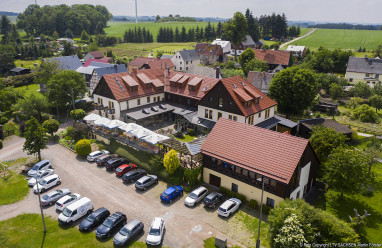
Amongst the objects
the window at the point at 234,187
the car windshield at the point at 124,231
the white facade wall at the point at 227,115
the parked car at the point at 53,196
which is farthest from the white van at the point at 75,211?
the white facade wall at the point at 227,115

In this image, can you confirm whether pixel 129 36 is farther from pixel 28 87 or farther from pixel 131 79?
pixel 131 79

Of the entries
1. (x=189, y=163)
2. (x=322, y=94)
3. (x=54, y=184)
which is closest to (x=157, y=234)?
(x=189, y=163)

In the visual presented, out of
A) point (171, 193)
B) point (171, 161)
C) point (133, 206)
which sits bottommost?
point (133, 206)

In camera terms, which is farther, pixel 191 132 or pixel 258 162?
pixel 191 132

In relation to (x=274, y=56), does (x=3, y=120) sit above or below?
below

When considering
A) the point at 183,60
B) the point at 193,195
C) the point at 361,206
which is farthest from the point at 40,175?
the point at 183,60

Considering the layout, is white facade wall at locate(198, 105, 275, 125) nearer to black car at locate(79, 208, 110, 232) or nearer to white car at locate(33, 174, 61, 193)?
black car at locate(79, 208, 110, 232)

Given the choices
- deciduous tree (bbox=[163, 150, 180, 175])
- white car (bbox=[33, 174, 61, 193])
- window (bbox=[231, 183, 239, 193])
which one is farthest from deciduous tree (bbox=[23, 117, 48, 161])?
window (bbox=[231, 183, 239, 193])

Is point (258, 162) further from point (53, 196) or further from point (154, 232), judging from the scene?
point (53, 196)

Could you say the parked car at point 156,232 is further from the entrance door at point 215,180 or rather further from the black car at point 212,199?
the entrance door at point 215,180
